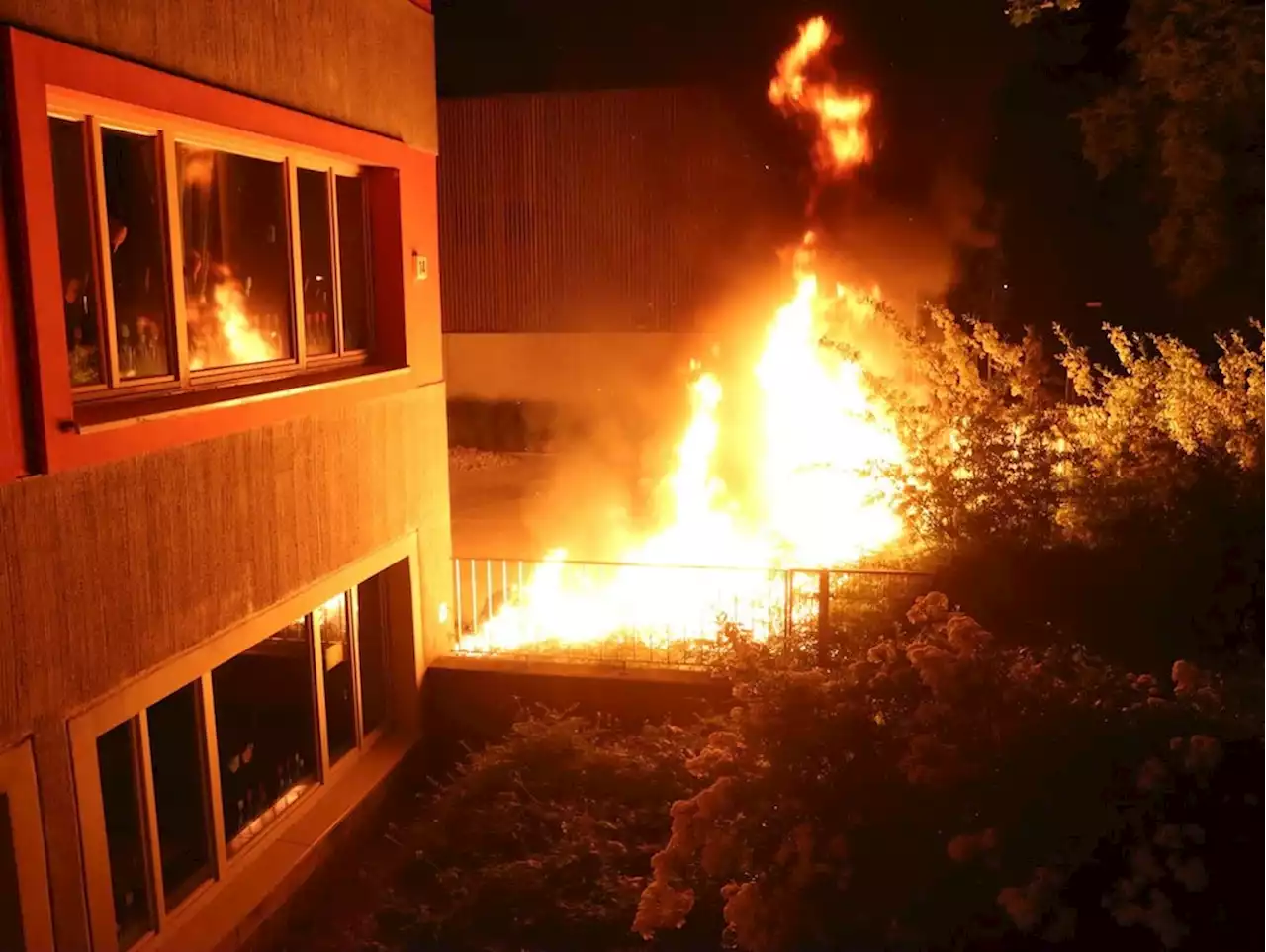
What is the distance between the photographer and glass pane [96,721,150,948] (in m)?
5.19

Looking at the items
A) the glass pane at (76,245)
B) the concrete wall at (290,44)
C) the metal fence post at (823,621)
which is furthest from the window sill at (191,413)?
the metal fence post at (823,621)

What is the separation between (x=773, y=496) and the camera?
561 inches

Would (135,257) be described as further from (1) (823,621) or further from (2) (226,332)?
(1) (823,621)

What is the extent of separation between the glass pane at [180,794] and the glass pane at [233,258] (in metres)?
1.86

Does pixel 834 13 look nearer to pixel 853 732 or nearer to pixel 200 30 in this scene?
pixel 200 30

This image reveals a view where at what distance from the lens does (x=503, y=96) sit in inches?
600

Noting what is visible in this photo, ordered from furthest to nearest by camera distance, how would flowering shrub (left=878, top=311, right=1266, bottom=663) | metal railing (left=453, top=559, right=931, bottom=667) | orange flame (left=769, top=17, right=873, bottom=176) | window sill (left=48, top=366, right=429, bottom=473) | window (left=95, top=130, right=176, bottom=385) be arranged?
orange flame (left=769, top=17, right=873, bottom=176), metal railing (left=453, top=559, right=931, bottom=667), flowering shrub (left=878, top=311, right=1266, bottom=663), window (left=95, top=130, right=176, bottom=385), window sill (left=48, top=366, right=429, bottom=473)

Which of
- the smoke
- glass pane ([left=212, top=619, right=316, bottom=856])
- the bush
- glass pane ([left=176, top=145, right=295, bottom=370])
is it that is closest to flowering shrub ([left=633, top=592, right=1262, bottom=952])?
the bush

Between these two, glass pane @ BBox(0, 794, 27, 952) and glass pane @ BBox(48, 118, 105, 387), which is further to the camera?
glass pane @ BBox(48, 118, 105, 387)

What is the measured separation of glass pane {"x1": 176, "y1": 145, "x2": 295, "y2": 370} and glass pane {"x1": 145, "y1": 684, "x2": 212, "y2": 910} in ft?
6.10

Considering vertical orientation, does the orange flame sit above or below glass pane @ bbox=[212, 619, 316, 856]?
above

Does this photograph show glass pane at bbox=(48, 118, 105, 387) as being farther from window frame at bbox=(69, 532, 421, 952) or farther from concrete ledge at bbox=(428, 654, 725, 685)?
concrete ledge at bbox=(428, 654, 725, 685)

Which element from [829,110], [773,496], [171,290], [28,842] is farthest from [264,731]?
[829,110]

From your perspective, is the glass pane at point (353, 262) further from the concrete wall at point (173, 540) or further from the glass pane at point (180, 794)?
the glass pane at point (180, 794)
